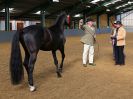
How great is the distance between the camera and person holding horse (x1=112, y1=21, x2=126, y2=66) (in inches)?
373

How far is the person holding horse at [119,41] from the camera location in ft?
31.1

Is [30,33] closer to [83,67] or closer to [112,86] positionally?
[112,86]

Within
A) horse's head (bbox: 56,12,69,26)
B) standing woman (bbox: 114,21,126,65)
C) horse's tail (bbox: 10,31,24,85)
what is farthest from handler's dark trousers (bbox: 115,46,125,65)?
horse's tail (bbox: 10,31,24,85)

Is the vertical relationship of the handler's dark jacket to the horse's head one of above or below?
below

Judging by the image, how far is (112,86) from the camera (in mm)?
6629

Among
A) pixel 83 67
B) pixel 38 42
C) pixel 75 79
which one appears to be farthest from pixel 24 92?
pixel 83 67

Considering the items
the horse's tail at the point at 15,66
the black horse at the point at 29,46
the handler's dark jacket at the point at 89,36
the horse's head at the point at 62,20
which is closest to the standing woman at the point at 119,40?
the handler's dark jacket at the point at 89,36

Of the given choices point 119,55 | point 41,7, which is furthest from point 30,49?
point 41,7

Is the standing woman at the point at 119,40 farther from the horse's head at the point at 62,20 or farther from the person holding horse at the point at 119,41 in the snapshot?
the horse's head at the point at 62,20

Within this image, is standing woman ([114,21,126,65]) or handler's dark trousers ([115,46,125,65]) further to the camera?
handler's dark trousers ([115,46,125,65])

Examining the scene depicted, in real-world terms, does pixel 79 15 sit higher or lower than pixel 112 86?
higher

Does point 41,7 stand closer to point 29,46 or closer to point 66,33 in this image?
point 66,33

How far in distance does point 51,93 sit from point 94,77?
2.03 metres

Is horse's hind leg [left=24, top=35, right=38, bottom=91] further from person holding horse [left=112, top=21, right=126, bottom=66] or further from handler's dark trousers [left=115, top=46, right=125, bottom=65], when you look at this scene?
handler's dark trousers [left=115, top=46, right=125, bottom=65]
